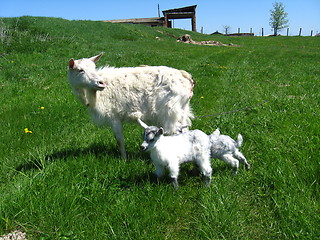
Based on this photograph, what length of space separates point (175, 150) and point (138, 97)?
1.51 m

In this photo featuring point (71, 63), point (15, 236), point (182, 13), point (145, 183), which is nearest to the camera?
point (15, 236)

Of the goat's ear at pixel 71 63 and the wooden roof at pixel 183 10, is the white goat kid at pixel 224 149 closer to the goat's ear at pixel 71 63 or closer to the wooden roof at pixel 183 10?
the goat's ear at pixel 71 63

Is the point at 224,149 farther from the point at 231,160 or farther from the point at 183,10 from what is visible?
the point at 183,10

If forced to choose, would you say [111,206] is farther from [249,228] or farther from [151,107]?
[151,107]

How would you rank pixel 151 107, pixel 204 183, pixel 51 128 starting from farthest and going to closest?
pixel 51 128 → pixel 151 107 → pixel 204 183

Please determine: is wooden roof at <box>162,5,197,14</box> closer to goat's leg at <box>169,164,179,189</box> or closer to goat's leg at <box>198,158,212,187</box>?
goat's leg at <box>198,158,212,187</box>

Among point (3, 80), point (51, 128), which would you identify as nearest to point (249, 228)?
point (51, 128)

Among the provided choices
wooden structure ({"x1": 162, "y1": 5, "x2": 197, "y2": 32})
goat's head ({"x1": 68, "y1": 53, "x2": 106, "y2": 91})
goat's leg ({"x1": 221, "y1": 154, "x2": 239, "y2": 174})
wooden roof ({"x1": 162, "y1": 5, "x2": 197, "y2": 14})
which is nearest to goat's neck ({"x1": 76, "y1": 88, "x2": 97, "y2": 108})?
goat's head ({"x1": 68, "y1": 53, "x2": 106, "y2": 91})

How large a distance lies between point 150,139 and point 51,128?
3322 millimetres

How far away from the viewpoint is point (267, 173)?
11.1ft

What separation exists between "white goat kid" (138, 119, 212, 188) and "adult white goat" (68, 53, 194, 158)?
0.90 metres

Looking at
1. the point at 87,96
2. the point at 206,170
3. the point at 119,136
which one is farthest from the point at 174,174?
the point at 87,96

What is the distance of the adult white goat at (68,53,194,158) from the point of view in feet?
14.6

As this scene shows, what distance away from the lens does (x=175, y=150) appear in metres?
3.42
